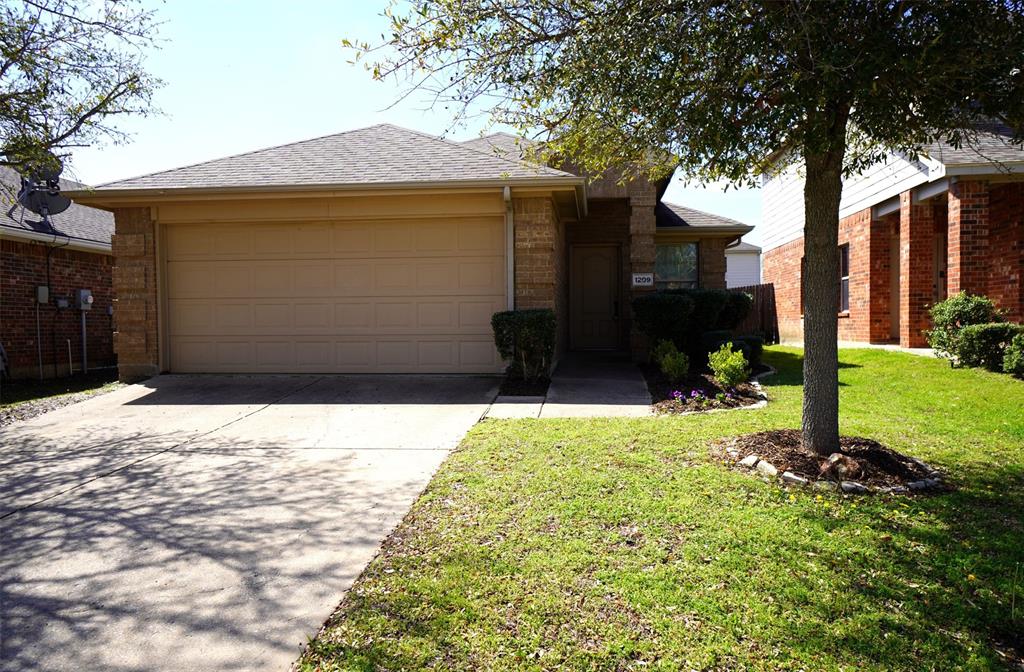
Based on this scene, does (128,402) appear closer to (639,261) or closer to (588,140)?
(588,140)

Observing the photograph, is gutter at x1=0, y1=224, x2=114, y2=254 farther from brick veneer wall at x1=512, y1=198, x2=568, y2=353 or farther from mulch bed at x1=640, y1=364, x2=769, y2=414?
mulch bed at x1=640, y1=364, x2=769, y2=414

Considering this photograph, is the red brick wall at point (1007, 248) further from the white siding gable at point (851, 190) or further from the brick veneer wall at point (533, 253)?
the brick veneer wall at point (533, 253)

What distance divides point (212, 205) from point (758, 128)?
8539 millimetres

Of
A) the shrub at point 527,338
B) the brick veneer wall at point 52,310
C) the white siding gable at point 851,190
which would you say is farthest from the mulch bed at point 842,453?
the brick veneer wall at point 52,310

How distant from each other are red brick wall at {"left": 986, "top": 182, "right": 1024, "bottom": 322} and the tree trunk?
696 centimetres

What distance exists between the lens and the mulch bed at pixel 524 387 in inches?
330

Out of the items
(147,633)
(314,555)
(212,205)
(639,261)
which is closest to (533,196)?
(639,261)

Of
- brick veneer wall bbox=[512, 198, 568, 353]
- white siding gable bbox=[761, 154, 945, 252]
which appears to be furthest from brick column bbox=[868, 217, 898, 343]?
brick veneer wall bbox=[512, 198, 568, 353]

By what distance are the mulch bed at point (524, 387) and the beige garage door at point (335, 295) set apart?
91 centimetres

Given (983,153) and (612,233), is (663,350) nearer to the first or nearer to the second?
(612,233)

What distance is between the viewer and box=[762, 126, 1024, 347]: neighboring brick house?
941cm

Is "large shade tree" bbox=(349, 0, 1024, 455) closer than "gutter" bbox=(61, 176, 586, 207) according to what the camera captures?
Yes

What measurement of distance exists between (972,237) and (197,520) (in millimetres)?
10828

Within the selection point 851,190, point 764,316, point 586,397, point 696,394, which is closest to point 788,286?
point 764,316
